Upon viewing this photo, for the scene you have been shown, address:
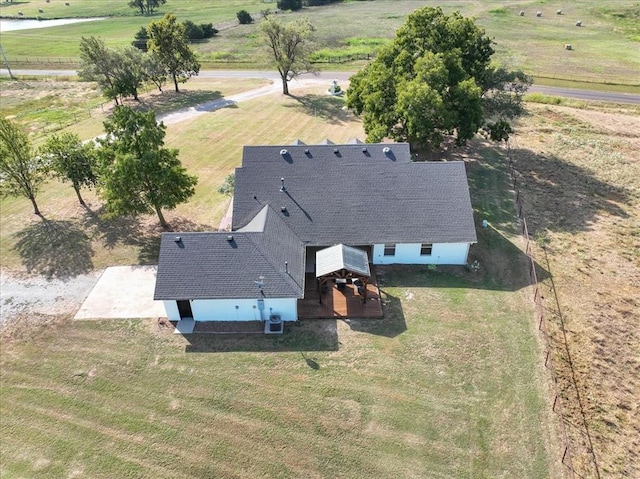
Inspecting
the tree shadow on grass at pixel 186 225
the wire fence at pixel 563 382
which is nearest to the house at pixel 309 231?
the tree shadow on grass at pixel 186 225

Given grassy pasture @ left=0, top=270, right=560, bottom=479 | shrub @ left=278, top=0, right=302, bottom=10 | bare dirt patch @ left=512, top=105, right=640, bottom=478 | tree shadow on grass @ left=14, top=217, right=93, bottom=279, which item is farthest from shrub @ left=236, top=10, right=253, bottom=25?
grassy pasture @ left=0, top=270, right=560, bottom=479

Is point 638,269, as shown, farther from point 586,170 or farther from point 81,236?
point 81,236

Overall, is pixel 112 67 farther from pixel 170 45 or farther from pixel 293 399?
pixel 293 399

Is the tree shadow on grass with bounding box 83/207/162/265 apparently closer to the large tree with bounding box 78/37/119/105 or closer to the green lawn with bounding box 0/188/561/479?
the green lawn with bounding box 0/188/561/479

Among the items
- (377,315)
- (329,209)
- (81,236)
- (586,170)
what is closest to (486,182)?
(586,170)

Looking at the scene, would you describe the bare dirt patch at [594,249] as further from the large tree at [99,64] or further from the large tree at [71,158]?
the large tree at [99,64]

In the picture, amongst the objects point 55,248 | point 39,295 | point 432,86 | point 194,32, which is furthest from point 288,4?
point 39,295
